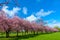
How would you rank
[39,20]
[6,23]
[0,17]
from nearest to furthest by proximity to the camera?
[0,17], [6,23], [39,20]

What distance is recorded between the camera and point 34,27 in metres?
47.1

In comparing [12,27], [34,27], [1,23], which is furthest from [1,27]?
[34,27]

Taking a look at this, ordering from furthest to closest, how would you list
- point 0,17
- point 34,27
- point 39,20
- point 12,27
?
1. point 39,20
2. point 34,27
3. point 12,27
4. point 0,17

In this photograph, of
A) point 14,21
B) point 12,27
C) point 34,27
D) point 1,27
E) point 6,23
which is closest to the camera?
point 1,27

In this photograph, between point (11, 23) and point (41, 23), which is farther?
point (41, 23)

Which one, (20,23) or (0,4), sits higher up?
(20,23)

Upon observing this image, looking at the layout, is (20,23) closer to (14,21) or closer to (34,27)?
(14,21)

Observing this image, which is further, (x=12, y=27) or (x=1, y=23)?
(x=12, y=27)

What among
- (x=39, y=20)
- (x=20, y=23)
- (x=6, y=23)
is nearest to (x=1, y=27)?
(x=6, y=23)

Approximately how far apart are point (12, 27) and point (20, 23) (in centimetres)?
520

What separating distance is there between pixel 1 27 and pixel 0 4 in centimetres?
2088

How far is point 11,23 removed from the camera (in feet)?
94.1

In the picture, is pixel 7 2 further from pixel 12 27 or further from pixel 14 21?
pixel 14 21

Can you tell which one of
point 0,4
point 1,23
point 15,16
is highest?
point 15,16
